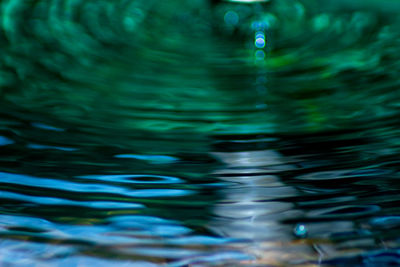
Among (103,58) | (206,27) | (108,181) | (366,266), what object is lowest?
(366,266)

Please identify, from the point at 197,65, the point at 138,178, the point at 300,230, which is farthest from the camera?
the point at 197,65

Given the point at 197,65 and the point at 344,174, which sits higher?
the point at 197,65

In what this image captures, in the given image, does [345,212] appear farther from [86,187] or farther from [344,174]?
[86,187]

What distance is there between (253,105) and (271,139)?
12 centimetres

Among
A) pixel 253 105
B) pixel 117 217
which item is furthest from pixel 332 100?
pixel 117 217

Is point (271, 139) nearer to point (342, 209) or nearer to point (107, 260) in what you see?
point (342, 209)

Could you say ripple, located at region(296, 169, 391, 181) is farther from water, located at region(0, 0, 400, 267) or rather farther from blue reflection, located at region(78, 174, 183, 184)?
blue reflection, located at region(78, 174, 183, 184)

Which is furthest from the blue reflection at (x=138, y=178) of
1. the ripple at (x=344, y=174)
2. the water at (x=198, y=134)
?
the ripple at (x=344, y=174)

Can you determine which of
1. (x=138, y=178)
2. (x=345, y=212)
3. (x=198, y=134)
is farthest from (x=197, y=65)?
(x=345, y=212)

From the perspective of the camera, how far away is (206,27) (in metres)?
1.19

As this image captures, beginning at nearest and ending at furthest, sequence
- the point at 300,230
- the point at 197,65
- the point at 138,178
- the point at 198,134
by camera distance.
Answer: the point at 300,230 < the point at 138,178 < the point at 198,134 < the point at 197,65

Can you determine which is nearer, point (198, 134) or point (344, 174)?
point (344, 174)

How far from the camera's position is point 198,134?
0.78m

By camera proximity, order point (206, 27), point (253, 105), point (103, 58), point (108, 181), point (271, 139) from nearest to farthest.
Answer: point (108, 181)
point (271, 139)
point (253, 105)
point (103, 58)
point (206, 27)
